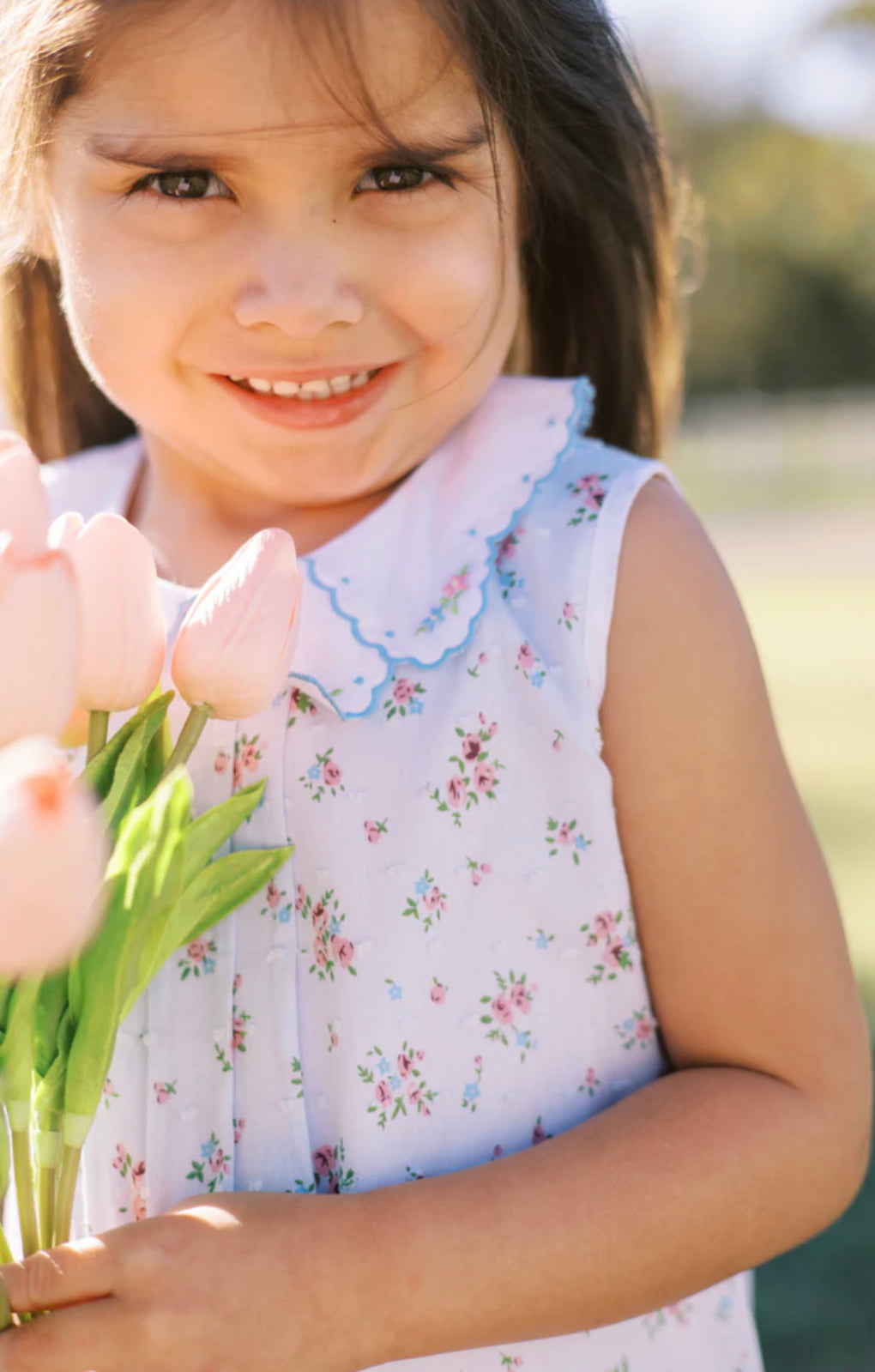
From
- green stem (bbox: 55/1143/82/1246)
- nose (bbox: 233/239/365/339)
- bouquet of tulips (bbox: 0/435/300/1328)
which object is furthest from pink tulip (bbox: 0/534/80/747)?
nose (bbox: 233/239/365/339)

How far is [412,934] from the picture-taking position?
43.4 inches

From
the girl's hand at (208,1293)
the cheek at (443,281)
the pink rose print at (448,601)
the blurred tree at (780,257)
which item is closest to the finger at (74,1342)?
the girl's hand at (208,1293)

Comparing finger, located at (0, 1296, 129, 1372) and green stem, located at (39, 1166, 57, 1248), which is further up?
green stem, located at (39, 1166, 57, 1248)

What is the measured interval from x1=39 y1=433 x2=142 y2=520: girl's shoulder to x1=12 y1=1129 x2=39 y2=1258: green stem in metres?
0.65

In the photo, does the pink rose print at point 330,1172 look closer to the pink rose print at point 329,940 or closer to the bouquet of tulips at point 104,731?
the pink rose print at point 329,940

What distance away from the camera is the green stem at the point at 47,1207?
2.74 ft

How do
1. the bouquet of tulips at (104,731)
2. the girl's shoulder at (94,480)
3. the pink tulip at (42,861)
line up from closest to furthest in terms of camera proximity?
1. the pink tulip at (42,861)
2. the bouquet of tulips at (104,731)
3. the girl's shoulder at (94,480)

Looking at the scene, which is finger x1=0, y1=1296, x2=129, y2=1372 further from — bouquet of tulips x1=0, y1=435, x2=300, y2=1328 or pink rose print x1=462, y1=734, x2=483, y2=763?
pink rose print x1=462, y1=734, x2=483, y2=763

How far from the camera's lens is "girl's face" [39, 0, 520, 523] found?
1019mm

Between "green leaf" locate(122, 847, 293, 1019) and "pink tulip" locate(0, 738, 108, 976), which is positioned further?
"green leaf" locate(122, 847, 293, 1019)

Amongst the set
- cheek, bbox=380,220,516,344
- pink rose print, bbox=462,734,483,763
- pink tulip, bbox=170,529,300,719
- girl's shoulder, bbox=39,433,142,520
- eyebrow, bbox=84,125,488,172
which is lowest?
pink rose print, bbox=462,734,483,763

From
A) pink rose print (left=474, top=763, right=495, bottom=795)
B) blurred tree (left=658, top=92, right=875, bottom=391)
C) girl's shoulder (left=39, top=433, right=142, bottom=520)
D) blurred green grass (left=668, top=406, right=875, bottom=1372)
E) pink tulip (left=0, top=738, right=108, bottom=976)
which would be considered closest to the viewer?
pink tulip (left=0, top=738, right=108, bottom=976)

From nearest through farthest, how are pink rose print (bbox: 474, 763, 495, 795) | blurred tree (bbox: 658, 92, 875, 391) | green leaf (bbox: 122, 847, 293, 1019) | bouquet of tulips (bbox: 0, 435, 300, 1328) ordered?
bouquet of tulips (bbox: 0, 435, 300, 1328), green leaf (bbox: 122, 847, 293, 1019), pink rose print (bbox: 474, 763, 495, 795), blurred tree (bbox: 658, 92, 875, 391)

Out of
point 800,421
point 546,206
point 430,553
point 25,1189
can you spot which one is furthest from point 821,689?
point 800,421
